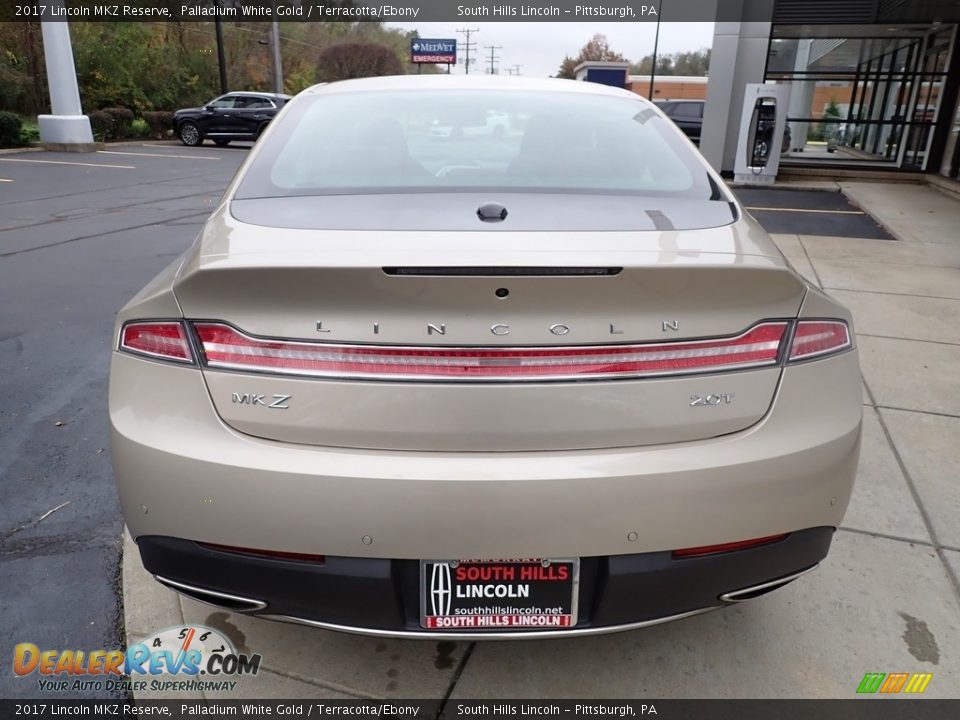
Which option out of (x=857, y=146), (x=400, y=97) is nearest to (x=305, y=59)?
(x=857, y=146)

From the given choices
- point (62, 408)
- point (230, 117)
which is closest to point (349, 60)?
point (230, 117)

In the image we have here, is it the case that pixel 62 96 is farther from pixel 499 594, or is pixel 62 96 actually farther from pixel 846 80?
pixel 499 594

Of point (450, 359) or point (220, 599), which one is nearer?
point (450, 359)

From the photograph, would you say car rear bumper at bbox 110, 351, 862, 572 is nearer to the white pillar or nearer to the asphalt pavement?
the asphalt pavement

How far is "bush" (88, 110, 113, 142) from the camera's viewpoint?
74.3 ft

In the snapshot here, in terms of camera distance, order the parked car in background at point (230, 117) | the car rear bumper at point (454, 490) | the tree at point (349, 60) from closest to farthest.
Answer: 1. the car rear bumper at point (454, 490)
2. the parked car in background at point (230, 117)
3. the tree at point (349, 60)

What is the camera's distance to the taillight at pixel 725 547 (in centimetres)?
170

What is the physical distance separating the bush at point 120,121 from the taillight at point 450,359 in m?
25.5

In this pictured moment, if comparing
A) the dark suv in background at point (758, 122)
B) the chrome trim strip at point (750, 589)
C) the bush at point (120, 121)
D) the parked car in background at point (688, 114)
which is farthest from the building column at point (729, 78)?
the bush at point (120, 121)

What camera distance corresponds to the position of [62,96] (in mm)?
18797

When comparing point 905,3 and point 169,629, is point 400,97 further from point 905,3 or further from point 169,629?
point 905,3

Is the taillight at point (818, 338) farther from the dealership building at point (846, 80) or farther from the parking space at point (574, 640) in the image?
the dealership building at point (846, 80)

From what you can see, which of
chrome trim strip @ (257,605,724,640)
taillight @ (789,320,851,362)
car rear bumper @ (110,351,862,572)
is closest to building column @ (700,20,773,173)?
taillight @ (789,320,851,362)

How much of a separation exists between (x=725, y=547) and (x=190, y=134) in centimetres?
2522
